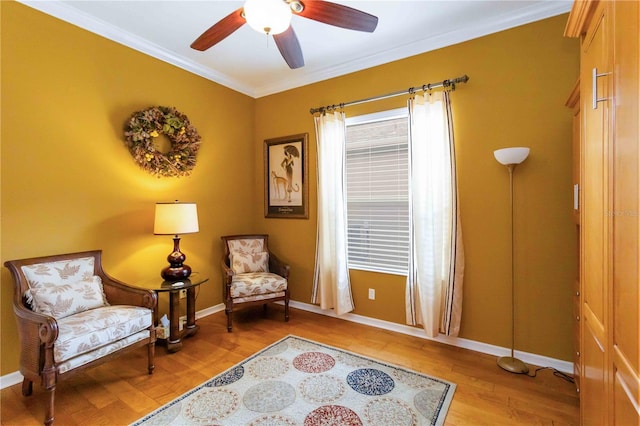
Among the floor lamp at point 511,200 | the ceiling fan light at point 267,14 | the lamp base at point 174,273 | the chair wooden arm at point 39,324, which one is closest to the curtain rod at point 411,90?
the floor lamp at point 511,200

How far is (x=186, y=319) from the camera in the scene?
10.1 ft

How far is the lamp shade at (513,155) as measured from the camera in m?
2.23

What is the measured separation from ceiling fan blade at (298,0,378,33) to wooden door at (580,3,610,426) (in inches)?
41.0

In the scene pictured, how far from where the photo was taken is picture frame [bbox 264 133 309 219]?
12.2 ft

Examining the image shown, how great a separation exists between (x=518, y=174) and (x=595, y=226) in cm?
140

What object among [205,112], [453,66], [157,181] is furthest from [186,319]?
[453,66]

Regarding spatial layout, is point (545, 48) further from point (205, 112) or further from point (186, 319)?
point (186, 319)

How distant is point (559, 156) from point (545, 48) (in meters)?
0.87

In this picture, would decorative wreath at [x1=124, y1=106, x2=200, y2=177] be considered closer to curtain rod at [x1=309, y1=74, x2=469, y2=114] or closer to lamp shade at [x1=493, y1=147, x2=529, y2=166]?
curtain rod at [x1=309, y1=74, x2=469, y2=114]

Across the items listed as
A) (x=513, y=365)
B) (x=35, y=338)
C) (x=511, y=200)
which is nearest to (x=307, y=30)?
(x=511, y=200)

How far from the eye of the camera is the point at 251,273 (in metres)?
3.51

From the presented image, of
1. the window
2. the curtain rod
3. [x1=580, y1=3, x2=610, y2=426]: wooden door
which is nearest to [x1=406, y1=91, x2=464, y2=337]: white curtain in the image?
the curtain rod

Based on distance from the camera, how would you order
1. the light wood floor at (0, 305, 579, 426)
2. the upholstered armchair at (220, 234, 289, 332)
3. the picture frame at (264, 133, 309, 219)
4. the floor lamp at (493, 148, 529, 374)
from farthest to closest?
the picture frame at (264, 133, 309, 219)
the upholstered armchair at (220, 234, 289, 332)
the floor lamp at (493, 148, 529, 374)
the light wood floor at (0, 305, 579, 426)

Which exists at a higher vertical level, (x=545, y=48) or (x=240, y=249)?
(x=545, y=48)
